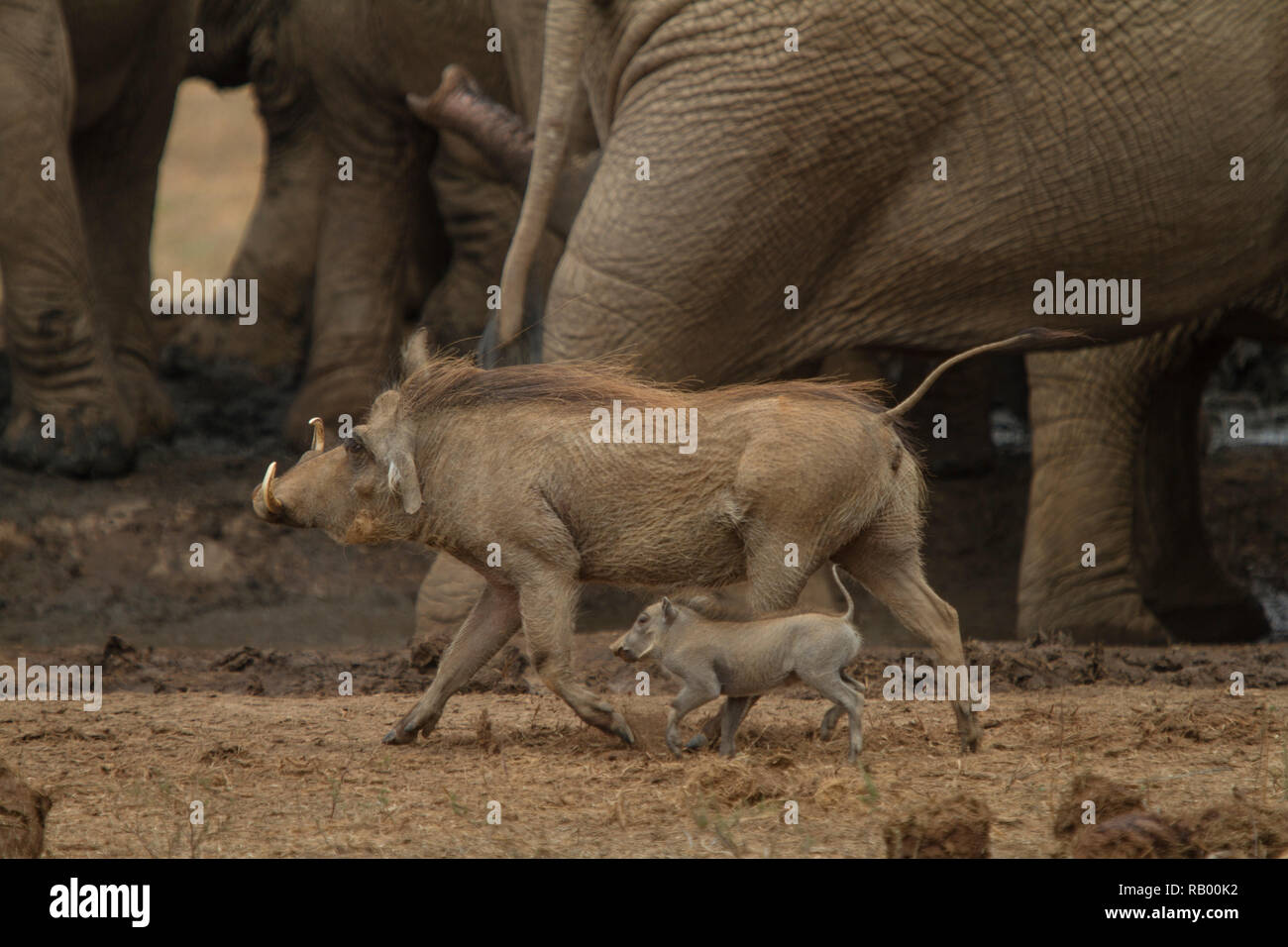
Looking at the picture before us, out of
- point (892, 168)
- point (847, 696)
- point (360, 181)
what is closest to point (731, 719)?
point (847, 696)

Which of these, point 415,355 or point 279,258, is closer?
point 415,355

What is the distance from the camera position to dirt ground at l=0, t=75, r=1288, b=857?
4.31m

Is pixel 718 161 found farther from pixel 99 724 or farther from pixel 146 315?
pixel 146 315

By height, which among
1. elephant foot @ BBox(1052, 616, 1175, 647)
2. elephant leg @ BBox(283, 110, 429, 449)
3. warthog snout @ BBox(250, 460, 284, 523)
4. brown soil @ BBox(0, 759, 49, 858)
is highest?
elephant leg @ BBox(283, 110, 429, 449)

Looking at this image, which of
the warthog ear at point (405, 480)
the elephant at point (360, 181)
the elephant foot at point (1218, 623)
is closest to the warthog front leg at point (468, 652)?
the warthog ear at point (405, 480)

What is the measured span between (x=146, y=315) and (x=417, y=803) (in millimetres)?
5967

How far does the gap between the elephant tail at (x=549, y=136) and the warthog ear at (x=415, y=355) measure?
95 cm

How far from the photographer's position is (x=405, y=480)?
515cm

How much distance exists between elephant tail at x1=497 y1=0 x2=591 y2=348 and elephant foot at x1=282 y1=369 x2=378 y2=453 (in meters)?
3.71

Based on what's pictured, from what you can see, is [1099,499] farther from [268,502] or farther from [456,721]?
[268,502]

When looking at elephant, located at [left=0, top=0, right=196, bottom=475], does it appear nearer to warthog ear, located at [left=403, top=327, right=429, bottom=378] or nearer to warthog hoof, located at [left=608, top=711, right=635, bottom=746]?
warthog ear, located at [left=403, top=327, right=429, bottom=378]

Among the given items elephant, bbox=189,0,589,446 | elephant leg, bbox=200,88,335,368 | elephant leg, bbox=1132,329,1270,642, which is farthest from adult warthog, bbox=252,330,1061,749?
elephant leg, bbox=200,88,335,368

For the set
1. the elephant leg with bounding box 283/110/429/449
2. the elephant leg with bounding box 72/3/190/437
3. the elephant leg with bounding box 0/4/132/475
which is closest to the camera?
the elephant leg with bounding box 0/4/132/475

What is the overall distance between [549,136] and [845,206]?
36.8 inches
